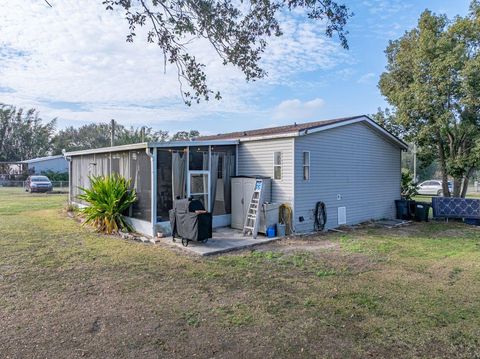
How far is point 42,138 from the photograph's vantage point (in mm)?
50438

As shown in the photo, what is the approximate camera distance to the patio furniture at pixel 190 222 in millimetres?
7977

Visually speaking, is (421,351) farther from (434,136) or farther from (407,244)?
(434,136)

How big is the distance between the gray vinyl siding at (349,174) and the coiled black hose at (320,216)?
18cm

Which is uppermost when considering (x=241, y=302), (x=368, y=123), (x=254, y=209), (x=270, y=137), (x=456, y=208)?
(x=368, y=123)

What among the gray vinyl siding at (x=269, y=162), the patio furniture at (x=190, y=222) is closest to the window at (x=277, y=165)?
the gray vinyl siding at (x=269, y=162)

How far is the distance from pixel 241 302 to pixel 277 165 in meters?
5.94

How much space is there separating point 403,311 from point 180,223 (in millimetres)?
5283

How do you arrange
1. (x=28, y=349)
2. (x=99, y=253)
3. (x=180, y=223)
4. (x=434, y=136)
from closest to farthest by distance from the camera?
(x=28, y=349), (x=99, y=253), (x=180, y=223), (x=434, y=136)

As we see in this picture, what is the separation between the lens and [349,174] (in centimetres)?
1165

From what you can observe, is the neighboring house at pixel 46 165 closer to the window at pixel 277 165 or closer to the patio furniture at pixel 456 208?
the window at pixel 277 165

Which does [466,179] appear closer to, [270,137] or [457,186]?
[457,186]

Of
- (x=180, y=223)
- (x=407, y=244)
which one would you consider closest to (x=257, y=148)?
(x=180, y=223)

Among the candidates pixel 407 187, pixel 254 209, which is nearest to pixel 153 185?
pixel 254 209

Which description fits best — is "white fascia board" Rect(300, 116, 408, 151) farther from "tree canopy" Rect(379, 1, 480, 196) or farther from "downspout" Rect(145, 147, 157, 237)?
"downspout" Rect(145, 147, 157, 237)
